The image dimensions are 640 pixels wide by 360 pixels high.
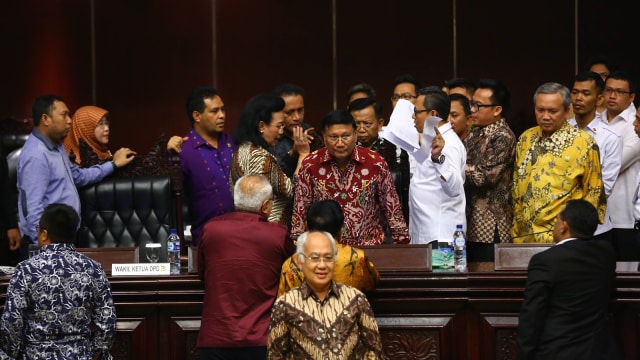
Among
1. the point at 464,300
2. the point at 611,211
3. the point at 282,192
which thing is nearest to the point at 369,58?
the point at 611,211

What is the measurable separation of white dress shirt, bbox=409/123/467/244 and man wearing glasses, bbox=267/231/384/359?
62.0 inches

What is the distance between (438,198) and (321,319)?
5.88 feet

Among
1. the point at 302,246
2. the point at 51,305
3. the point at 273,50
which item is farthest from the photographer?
the point at 273,50

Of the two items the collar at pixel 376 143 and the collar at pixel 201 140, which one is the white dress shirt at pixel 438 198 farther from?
the collar at pixel 201 140

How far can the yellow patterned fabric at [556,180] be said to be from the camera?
5.95 metres

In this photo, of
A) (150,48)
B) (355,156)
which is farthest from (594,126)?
(150,48)

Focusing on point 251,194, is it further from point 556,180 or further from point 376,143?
point 376,143

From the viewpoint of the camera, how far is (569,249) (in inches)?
186

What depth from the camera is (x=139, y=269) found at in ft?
18.3

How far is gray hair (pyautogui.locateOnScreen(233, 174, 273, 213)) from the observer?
16.3ft

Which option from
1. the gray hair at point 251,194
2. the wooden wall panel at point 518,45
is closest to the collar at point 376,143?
the gray hair at point 251,194

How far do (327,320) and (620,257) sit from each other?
2.67 meters

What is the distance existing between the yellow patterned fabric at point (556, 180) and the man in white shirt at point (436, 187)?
33 centimetres

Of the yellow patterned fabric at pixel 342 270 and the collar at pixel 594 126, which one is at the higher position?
the collar at pixel 594 126
